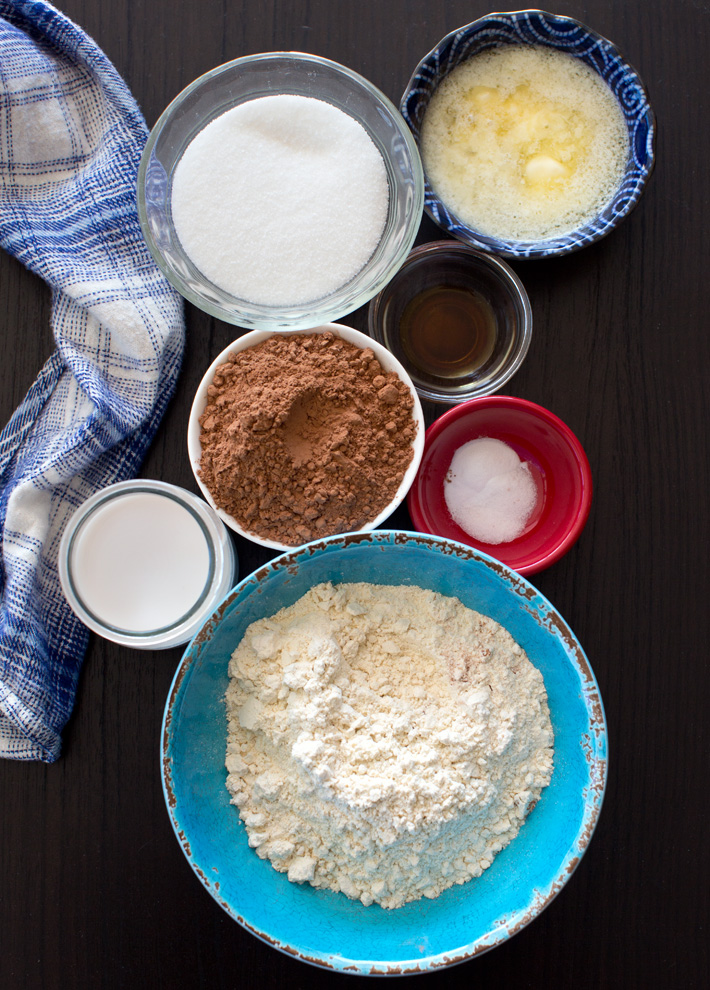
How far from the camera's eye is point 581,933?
1.11 meters

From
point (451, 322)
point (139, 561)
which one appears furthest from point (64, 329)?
point (451, 322)

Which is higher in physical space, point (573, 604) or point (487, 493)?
point (487, 493)

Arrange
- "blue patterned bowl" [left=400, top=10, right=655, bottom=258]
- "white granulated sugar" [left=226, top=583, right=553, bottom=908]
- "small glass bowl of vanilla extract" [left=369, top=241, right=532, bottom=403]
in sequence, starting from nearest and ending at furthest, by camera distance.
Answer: "white granulated sugar" [left=226, top=583, right=553, bottom=908]
"blue patterned bowl" [left=400, top=10, right=655, bottom=258]
"small glass bowl of vanilla extract" [left=369, top=241, right=532, bottom=403]

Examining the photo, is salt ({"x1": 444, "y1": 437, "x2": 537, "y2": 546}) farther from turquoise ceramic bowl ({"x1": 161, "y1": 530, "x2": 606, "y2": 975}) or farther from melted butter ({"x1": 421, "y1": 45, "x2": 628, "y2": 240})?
melted butter ({"x1": 421, "y1": 45, "x2": 628, "y2": 240})

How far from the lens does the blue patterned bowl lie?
40.0 inches

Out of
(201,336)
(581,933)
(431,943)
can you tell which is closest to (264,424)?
(201,336)

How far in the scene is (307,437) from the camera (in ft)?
3.22

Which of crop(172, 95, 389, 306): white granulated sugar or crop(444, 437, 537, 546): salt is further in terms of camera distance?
crop(444, 437, 537, 546): salt

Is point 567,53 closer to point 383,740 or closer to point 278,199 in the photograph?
point 278,199

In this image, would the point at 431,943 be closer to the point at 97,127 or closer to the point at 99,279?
the point at 99,279

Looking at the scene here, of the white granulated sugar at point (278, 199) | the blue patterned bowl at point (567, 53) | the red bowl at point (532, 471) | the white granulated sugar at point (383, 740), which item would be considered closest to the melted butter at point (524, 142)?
the blue patterned bowl at point (567, 53)

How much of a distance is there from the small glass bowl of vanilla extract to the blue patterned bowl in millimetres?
97

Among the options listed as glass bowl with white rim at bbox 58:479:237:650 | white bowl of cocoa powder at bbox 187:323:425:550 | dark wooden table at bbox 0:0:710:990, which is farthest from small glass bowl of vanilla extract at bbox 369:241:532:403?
glass bowl with white rim at bbox 58:479:237:650

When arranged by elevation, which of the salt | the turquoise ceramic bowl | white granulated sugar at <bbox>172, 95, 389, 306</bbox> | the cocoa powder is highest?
white granulated sugar at <bbox>172, 95, 389, 306</bbox>
